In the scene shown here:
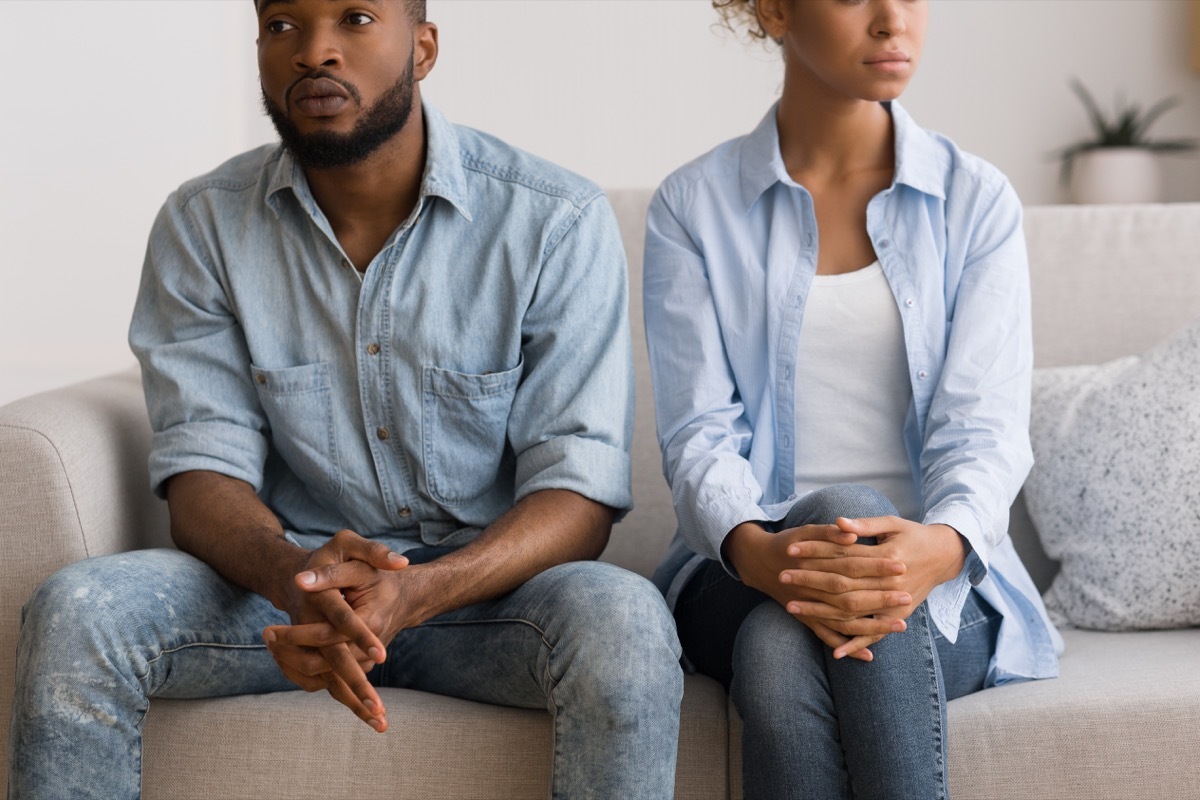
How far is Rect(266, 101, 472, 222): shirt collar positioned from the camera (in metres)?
1.58

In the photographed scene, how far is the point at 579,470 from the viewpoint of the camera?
1483 millimetres

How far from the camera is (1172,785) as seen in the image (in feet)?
4.47

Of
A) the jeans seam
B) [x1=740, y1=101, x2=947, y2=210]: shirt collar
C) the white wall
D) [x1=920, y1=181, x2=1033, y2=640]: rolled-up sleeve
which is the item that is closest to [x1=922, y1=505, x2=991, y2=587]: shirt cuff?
[x1=920, y1=181, x2=1033, y2=640]: rolled-up sleeve

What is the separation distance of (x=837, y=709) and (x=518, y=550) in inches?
14.6

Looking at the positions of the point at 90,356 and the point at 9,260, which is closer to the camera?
the point at 9,260

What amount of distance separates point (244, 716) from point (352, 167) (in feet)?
2.14

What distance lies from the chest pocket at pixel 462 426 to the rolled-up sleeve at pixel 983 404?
0.50 meters

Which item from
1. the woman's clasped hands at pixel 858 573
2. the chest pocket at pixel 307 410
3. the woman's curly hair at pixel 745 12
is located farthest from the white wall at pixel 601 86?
the woman's clasped hands at pixel 858 573

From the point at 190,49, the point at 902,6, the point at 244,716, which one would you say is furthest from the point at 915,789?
the point at 190,49

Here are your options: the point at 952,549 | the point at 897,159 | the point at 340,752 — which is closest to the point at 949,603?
the point at 952,549

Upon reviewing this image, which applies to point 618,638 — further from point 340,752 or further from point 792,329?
point 792,329

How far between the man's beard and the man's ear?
0.06 metres

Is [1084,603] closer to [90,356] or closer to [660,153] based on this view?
[660,153]

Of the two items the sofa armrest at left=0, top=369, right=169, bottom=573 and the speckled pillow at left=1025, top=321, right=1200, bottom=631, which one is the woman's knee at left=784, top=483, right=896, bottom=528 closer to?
the speckled pillow at left=1025, top=321, right=1200, bottom=631
